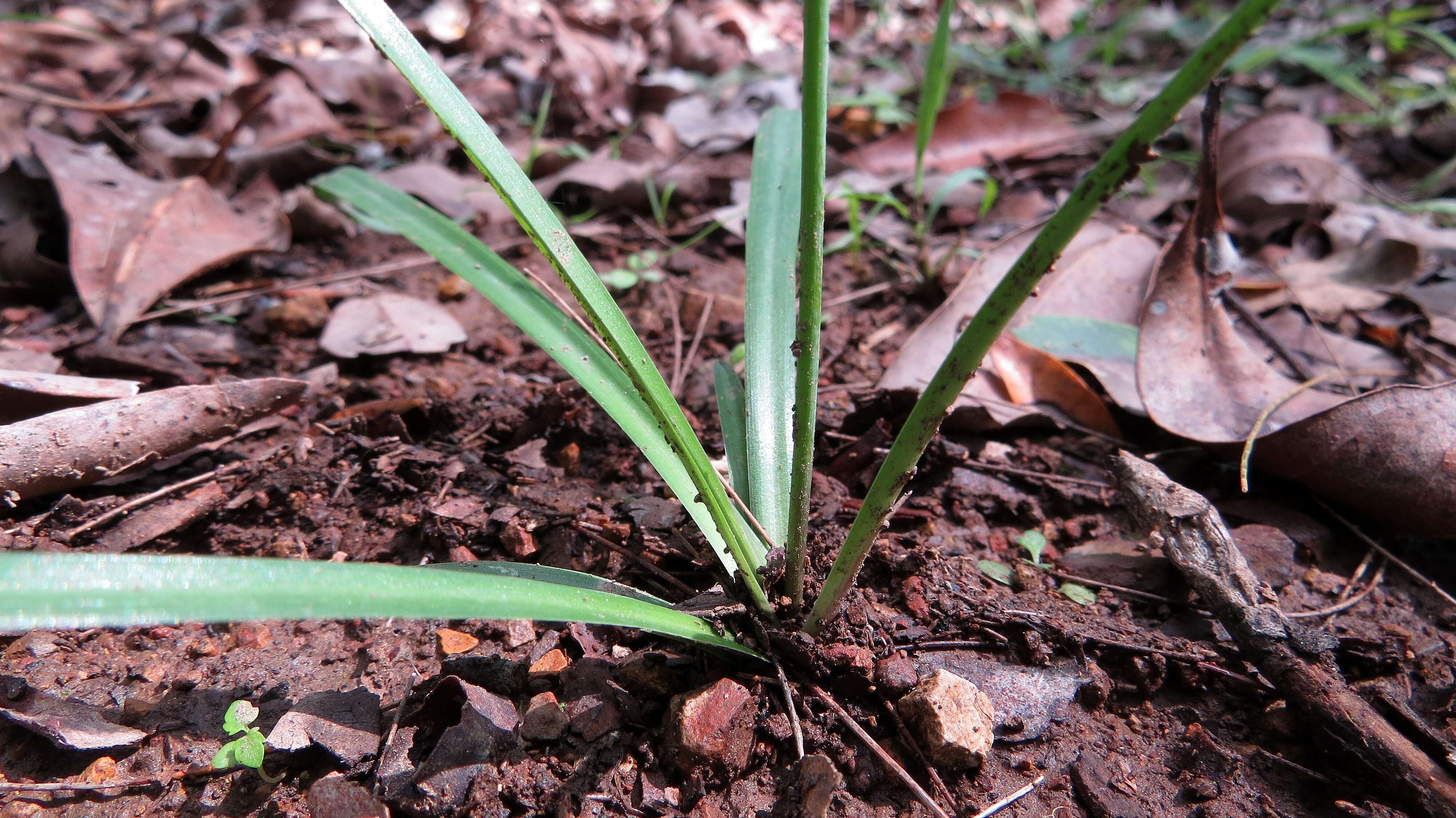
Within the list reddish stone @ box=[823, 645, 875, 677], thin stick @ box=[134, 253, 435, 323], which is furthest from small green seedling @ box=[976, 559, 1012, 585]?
thin stick @ box=[134, 253, 435, 323]

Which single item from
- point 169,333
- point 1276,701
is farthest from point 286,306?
point 1276,701

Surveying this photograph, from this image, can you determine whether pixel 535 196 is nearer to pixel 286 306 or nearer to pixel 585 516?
pixel 585 516

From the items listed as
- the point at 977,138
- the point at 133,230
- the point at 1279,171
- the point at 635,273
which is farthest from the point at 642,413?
the point at 1279,171

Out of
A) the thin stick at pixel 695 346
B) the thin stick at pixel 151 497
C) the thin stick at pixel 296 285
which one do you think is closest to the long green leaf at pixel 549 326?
the thin stick at pixel 695 346

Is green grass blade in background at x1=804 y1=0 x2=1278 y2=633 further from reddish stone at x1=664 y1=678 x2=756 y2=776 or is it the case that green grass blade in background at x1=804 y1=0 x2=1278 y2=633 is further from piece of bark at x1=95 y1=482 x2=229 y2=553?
piece of bark at x1=95 y1=482 x2=229 y2=553

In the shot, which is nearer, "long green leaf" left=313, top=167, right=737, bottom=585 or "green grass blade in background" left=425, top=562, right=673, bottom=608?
"green grass blade in background" left=425, top=562, right=673, bottom=608

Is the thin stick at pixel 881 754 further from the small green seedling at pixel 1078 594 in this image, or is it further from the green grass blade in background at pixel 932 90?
the green grass blade in background at pixel 932 90
